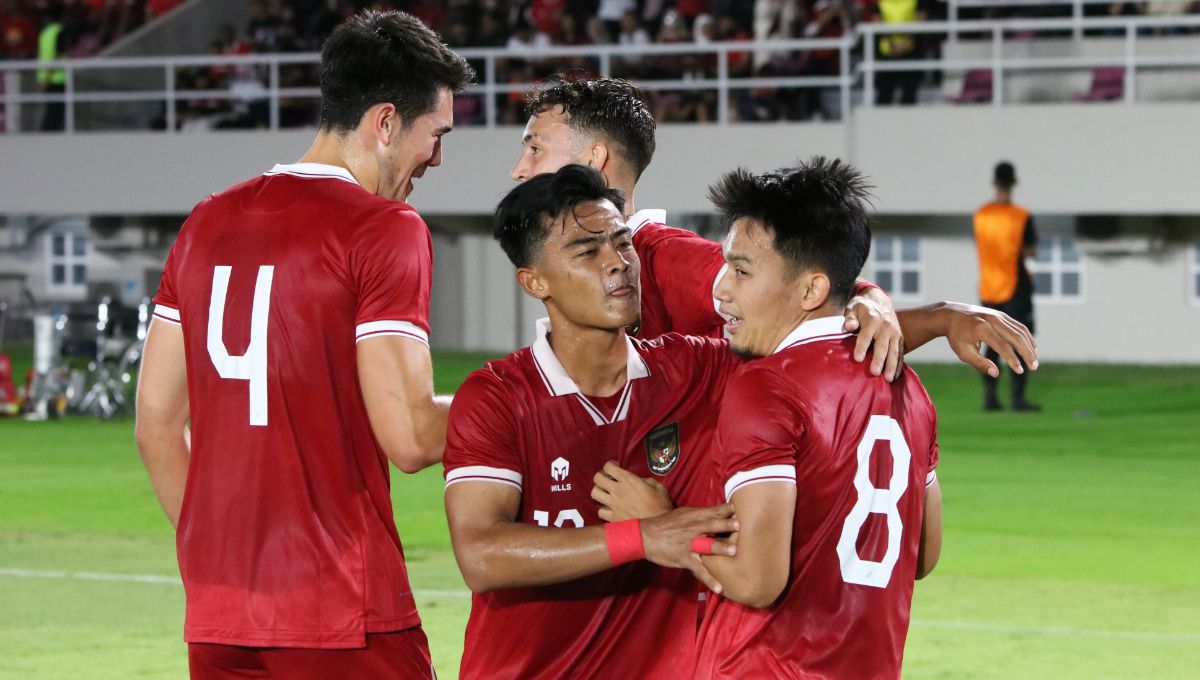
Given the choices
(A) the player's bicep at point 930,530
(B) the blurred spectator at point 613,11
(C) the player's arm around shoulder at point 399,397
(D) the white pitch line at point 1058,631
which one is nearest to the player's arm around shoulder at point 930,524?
(A) the player's bicep at point 930,530

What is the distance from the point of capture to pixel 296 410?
11.8ft

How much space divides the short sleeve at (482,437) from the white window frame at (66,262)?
94.5 ft

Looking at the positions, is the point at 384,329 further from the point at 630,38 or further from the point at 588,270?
the point at 630,38

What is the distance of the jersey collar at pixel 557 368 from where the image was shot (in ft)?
Result: 11.7

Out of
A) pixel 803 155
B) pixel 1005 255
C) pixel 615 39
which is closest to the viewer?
pixel 1005 255

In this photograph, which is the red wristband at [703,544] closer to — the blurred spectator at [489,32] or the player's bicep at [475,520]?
the player's bicep at [475,520]

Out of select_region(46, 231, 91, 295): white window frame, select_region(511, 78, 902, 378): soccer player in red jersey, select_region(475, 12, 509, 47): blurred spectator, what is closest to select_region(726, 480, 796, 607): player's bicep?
select_region(511, 78, 902, 378): soccer player in red jersey

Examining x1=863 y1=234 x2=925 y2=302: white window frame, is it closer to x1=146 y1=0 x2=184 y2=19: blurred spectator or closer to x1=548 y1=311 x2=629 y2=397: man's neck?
x1=146 y1=0 x2=184 y2=19: blurred spectator

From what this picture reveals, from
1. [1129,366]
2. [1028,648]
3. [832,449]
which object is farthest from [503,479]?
[1129,366]

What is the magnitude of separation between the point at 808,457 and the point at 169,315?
1525 mm

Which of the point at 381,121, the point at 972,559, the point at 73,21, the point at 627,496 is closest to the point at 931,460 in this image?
the point at 627,496

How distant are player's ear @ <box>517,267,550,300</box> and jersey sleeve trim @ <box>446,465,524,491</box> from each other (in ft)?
1.45

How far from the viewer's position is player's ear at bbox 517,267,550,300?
3.68m

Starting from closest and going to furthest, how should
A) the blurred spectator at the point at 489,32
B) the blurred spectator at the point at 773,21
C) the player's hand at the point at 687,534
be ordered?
1. the player's hand at the point at 687,534
2. the blurred spectator at the point at 773,21
3. the blurred spectator at the point at 489,32
